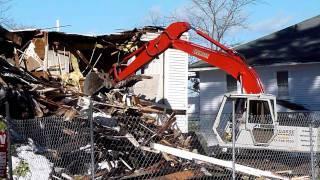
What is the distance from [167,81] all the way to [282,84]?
812cm

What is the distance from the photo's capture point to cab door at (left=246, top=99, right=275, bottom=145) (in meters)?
14.6

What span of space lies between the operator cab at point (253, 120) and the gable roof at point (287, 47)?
11.8 m

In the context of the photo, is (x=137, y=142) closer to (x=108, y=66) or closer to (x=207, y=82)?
(x=108, y=66)

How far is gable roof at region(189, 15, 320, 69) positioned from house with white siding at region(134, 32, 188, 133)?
6.66 m

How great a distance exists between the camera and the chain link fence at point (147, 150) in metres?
12.2

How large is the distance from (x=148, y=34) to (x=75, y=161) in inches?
337

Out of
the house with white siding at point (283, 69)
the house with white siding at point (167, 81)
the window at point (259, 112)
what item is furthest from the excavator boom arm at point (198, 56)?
the house with white siding at point (283, 69)

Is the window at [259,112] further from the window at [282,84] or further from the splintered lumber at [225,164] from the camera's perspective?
the window at [282,84]

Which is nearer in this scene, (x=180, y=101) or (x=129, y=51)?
(x=129, y=51)

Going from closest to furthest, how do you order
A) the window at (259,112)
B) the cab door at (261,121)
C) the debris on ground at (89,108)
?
the debris on ground at (89,108), the cab door at (261,121), the window at (259,112)

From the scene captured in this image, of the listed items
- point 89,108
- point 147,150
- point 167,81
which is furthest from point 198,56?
point 89,108

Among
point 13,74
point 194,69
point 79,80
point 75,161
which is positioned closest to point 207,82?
point 194,69

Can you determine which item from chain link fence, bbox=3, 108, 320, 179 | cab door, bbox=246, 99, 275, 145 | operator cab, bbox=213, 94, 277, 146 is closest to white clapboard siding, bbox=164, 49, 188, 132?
chain link fence, bbox=3, 108, 320, 179

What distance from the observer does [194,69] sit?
29.5 meters
